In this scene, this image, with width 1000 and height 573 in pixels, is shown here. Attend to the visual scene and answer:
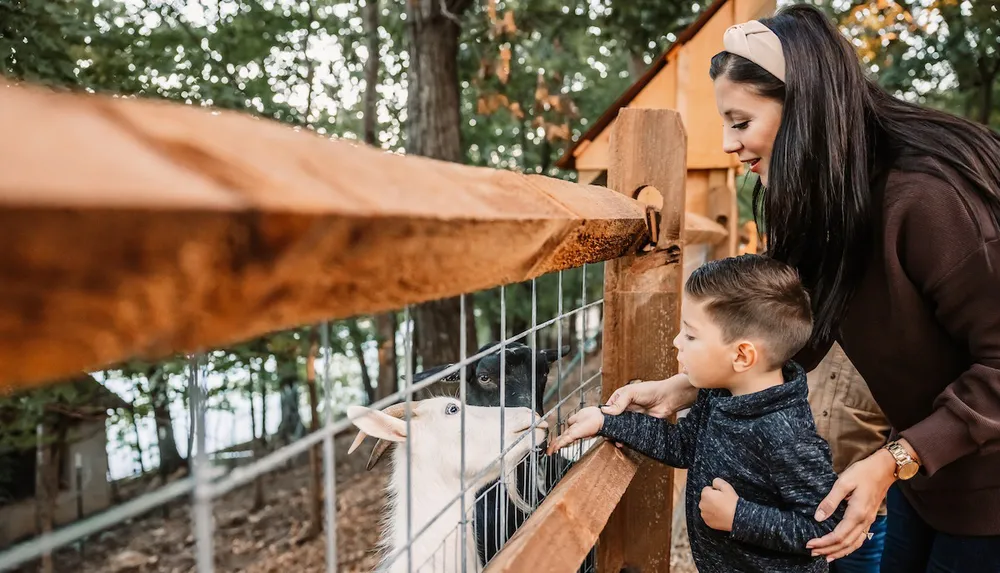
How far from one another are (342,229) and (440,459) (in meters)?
1.25

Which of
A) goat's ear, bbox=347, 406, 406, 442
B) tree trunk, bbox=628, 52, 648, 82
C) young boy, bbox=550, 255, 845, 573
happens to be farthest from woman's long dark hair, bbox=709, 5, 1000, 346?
tree trunk, bbox=628, 52, 648, 82

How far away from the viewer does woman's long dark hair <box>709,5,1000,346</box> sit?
1.32 m

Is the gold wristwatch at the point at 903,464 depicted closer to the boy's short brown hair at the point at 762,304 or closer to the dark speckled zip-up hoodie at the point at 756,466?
the dark speckled zip-up hoodie at the point at 756,466

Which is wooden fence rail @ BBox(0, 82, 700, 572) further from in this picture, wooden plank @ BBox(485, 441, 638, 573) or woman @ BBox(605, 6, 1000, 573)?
woman @ BBox(605, 6, 1000, 573)

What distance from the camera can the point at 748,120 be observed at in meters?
1.45

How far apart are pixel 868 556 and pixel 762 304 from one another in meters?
1.21

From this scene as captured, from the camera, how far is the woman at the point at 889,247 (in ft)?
4.03

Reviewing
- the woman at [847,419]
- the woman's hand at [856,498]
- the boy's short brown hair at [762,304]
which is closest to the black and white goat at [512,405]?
the boy's short brown hair at [762,304]

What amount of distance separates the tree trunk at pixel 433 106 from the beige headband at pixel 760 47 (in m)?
3.98

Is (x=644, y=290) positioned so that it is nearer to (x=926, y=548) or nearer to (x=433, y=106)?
(x=926, y=548)

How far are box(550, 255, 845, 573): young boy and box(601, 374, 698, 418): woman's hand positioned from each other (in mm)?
67

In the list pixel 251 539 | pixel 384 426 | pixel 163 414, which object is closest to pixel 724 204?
pixel 384 426

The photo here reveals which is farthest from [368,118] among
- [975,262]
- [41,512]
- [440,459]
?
[975,262]

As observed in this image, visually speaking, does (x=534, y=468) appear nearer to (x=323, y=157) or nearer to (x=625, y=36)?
(x=323, y=157)
